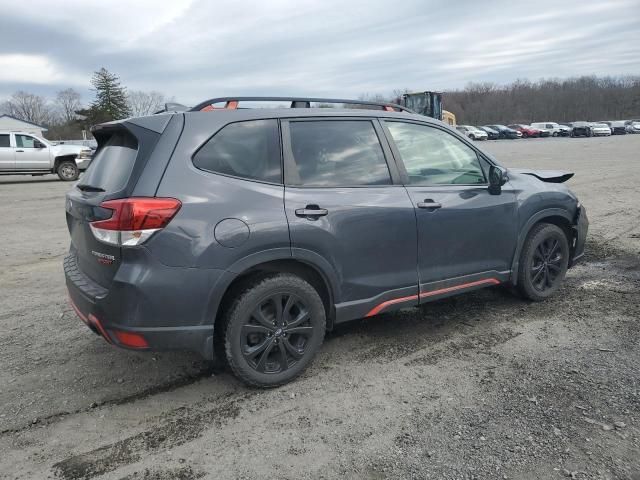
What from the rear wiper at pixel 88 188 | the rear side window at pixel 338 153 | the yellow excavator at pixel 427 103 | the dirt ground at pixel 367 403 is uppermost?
the yellow excavator at pixel 427 103

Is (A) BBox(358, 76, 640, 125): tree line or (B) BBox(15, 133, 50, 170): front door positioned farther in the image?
(A) BBox(358, 76, 640, 125): tree line

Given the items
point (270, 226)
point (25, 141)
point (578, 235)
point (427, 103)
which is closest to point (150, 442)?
point (270, 226)

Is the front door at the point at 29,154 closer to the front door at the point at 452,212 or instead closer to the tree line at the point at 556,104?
the front door at the point at 452,212

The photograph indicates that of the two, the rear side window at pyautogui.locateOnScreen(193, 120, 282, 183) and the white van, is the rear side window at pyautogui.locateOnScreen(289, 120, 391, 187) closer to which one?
the rear side window at pyautogui.locateOnScreen(193, 120, 282, 183)

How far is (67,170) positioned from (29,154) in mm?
1284

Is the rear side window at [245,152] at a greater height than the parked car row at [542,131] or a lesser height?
lesser

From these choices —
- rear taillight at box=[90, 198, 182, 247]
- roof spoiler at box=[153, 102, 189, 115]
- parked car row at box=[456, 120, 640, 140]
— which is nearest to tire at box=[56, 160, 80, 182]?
roof spoiler at box=[153, 102, 189, 115]

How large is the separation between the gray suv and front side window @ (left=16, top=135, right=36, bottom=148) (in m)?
16.7

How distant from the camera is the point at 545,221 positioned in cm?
480

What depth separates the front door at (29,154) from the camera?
17656 millimetres

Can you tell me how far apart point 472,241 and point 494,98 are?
393 ft

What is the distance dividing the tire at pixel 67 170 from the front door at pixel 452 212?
17.5 metres

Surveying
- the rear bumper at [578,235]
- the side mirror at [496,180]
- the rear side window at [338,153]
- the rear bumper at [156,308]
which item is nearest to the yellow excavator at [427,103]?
the rear bumper at [578,235]

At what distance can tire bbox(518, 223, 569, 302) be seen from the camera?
15.2ft
